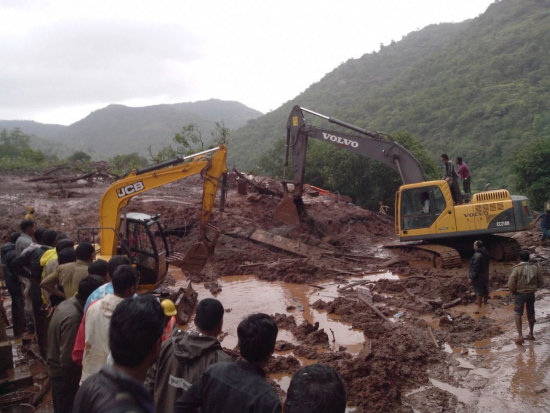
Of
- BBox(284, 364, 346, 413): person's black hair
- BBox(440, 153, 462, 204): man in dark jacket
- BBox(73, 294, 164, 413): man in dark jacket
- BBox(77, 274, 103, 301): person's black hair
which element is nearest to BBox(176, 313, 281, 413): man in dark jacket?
BBox(284, 364, 346, 413): person's black hair

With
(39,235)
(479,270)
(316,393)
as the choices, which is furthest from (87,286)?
(479,270)

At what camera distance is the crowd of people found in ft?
7.04

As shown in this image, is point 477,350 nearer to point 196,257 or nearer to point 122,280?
point 122,280

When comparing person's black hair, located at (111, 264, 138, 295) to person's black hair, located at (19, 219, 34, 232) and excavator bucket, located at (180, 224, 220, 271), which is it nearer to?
person's black hair, located at (19, 219, 34, 232)

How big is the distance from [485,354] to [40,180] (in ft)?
81.9

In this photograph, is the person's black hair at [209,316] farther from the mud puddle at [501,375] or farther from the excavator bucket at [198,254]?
the excavator bucket at [198,254]

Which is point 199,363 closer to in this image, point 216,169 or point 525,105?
point 216,169

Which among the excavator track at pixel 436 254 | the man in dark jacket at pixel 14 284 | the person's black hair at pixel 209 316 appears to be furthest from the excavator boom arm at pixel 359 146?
the person's black hair at pixel 209 316

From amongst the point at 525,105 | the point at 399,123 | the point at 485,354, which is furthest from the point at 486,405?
the point at 399,123

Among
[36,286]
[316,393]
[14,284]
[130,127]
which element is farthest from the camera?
[130,127]

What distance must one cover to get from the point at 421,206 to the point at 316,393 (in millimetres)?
11957

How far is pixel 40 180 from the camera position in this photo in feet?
82.0

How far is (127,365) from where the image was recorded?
2.18 metres

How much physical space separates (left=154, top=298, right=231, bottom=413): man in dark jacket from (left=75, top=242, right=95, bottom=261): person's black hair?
2.50 meters
